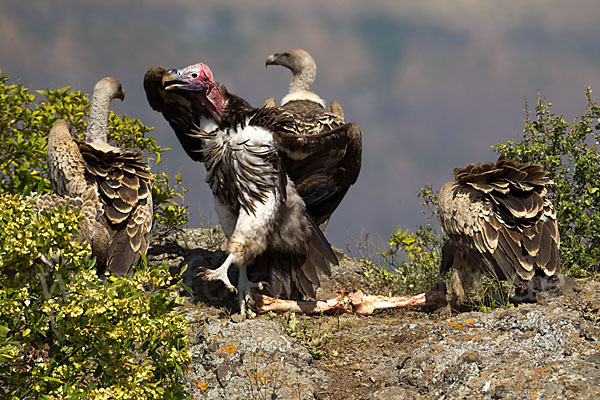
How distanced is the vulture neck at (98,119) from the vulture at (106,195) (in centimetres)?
85

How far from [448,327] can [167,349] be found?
2.33m

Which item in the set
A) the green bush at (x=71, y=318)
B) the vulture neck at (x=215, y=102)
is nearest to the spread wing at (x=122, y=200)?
the vulture neck at (x=215, y=102)

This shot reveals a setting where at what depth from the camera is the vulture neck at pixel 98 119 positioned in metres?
8.41

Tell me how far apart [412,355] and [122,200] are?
338 centimetres

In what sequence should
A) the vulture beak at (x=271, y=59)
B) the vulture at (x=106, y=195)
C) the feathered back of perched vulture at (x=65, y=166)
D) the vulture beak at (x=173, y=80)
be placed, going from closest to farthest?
1. the vulture at (x=106, y=195)
2. the feathered back of perched vulture at (x=65, y=166)
3. the vulture beak at (x=173, y=80)
4. the vulture beak at (x=271, y=59)

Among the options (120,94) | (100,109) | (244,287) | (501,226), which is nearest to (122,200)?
(244,287)

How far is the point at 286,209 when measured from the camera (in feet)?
23.9

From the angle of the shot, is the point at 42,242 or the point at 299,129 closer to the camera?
the point at 42,242

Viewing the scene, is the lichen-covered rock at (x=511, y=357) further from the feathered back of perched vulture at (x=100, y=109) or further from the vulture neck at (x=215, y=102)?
the feathered back of perched vulture at (x=100, y=109)

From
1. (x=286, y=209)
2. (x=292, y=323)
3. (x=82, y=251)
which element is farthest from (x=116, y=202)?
(x=82, y=251)

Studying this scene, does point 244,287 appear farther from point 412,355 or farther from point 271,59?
point 271,59

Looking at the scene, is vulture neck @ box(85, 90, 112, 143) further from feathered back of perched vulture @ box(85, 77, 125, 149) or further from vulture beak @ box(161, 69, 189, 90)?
vulture beak @ box(161, 69, 189, 90)

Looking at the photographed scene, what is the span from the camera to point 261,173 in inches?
276

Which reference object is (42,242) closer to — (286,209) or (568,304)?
(286,209)
